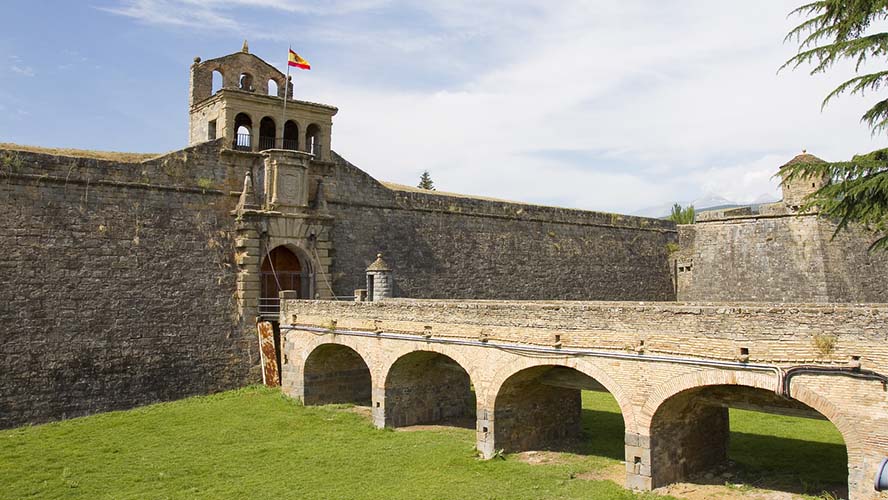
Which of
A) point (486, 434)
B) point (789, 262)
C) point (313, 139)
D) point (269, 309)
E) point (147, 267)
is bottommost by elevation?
point (486, 434)

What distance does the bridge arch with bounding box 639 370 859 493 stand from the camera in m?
10.1

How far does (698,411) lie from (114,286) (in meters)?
13.1

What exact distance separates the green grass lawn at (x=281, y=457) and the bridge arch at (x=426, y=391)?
0.80 m

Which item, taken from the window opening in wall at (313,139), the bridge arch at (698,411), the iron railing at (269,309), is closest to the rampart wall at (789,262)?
the bridge arch at (698,411)

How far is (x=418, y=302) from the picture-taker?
1488 cm

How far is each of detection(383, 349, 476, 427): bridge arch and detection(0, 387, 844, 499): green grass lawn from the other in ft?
2.61

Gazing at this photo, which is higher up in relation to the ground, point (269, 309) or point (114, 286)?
point (114, 286)

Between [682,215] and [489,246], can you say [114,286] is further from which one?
[682,215]

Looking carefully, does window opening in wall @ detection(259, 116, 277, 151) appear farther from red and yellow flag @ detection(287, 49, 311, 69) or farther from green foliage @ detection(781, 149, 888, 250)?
green foliage @ detection(781, 149, 888, 250)

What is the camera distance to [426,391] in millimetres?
16344

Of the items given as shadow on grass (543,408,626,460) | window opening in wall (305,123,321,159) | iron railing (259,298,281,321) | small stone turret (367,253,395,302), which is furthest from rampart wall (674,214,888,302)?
iron railing (259,298,281,321)

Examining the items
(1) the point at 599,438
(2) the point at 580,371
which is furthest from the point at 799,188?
(2) the point at 580,371

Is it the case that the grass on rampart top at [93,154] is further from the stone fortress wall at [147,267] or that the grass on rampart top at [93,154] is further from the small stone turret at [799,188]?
the small stone turret at [799,188]

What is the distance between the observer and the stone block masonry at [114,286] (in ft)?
52.0
